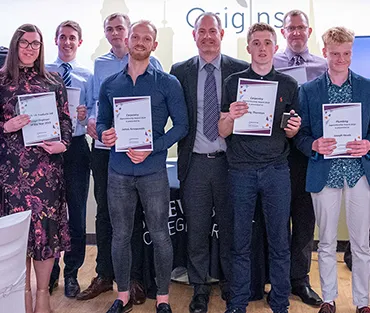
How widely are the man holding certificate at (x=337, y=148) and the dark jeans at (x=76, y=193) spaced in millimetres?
1482

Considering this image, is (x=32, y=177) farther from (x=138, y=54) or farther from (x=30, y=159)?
(x=138, y=54)

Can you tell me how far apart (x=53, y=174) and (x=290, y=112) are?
1410mm

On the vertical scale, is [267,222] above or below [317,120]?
below

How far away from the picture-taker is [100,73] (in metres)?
3.62

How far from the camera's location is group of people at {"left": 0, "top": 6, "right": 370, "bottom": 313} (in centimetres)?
307

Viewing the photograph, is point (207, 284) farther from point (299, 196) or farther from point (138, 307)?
point (299, 196)

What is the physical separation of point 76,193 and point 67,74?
0.82 metres

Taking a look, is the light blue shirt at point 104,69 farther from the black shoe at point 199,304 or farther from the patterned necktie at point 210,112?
the black shoe at point 199,304

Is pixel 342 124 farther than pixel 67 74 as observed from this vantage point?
No

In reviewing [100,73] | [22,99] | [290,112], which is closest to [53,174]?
[22,99]

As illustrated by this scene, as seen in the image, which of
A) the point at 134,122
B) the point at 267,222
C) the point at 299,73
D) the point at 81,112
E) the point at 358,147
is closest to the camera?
the point at 358,147

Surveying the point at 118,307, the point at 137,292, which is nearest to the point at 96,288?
the point at 137,292

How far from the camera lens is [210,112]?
3307 millimetres

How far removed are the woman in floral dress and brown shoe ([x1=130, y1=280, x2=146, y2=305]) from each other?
0.66 metres
